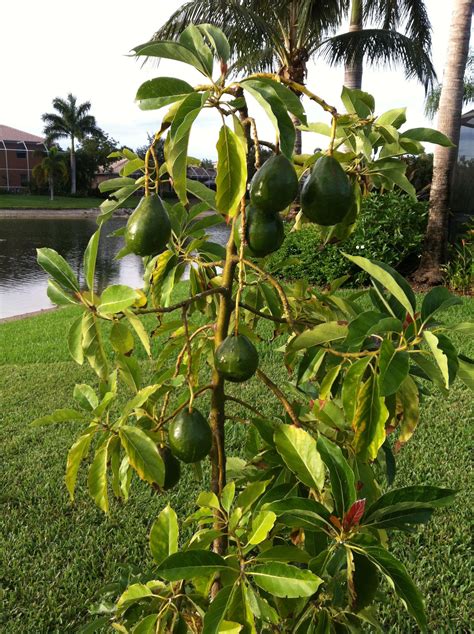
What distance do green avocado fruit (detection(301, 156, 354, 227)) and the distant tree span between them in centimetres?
4713

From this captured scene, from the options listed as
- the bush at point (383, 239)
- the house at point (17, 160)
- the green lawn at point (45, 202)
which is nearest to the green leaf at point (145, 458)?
the bush at point (383, 239)

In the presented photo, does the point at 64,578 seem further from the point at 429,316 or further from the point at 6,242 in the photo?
the point at 6,242

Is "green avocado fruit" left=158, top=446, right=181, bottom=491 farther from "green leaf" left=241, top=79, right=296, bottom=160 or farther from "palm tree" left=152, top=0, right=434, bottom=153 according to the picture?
"palm tree" left=152, top=0, right=434, bottom=153

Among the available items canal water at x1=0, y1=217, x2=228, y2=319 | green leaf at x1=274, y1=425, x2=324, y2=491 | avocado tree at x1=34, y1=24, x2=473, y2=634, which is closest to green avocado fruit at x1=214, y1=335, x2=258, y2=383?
avocado tree at x1=34, y1=24, x2=473, y2=634

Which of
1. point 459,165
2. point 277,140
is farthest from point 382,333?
point 459,165

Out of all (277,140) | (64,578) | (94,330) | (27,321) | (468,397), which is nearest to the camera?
(277,140)

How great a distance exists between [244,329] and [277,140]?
0.55 metres

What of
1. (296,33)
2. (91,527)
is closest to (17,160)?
(296,33)

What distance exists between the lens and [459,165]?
823 centimetres

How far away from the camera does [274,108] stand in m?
0.74

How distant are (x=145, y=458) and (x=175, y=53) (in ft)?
2.11

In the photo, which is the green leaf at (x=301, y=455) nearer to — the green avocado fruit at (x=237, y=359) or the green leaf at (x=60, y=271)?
the green avocado fruit at (x=237, y=359)

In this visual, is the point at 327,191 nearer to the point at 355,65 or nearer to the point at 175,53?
the point at 175,53

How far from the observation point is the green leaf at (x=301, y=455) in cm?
86
